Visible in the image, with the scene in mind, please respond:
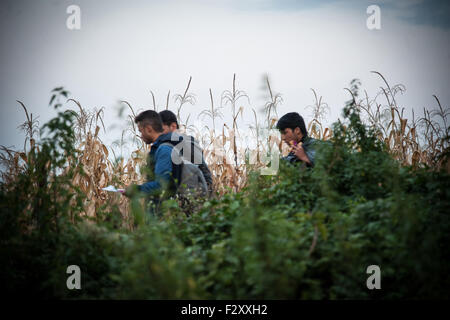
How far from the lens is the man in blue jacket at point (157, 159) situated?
11.2 ft

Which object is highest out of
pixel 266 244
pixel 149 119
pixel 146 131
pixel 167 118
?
pixel 167 118

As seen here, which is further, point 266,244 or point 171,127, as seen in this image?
point 171,127

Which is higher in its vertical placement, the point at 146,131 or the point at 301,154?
the point at 146,131

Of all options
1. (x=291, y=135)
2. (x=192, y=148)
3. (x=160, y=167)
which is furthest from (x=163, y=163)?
(x=291, y=135)

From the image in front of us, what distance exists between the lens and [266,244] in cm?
179

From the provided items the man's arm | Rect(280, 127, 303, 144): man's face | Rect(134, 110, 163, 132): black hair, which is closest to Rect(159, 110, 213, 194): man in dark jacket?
Rect(134, 110, 163, 132): black hair

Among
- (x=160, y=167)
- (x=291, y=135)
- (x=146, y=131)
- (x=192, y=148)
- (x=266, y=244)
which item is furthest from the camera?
(x=291, y=135)

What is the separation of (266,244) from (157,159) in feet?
7.02

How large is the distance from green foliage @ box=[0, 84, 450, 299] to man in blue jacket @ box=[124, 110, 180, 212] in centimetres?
46

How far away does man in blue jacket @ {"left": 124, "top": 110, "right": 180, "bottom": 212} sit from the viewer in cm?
341

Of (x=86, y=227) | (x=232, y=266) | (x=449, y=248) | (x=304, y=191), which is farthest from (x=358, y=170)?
(x=86, y=227)

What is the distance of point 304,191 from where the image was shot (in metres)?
3.16

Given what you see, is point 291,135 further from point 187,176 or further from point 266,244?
point 266,244
